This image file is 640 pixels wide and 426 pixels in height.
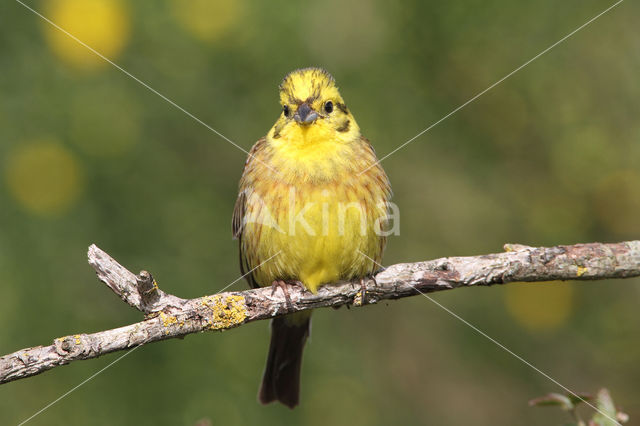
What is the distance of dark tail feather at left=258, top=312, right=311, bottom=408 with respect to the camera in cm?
452

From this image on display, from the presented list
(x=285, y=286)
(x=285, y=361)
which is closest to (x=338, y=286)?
(x=285, y=286)

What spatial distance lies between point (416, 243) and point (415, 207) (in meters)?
0.27

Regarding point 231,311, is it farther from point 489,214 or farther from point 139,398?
point 489,214

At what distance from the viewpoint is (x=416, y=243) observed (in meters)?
5.55

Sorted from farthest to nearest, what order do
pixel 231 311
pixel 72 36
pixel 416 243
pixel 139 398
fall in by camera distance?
1. pixel 416 243
2. pixel 72 36
3. pixel 139 398
4. pixel 231 311

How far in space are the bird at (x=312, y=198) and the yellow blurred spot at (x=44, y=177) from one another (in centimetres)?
141

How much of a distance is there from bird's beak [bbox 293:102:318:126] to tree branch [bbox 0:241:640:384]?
2.80ft

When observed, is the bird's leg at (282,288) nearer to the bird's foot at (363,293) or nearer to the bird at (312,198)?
the bird at (312,198)

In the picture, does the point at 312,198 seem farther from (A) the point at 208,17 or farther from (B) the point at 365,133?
(A) the point at 208,17

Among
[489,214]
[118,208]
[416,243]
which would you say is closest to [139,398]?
[118,208]

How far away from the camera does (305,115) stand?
383 cm

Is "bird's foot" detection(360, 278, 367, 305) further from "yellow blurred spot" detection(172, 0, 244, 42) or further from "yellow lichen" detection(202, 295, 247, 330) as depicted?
"yellow blurred spot" detection(172, 0, 244, 42)

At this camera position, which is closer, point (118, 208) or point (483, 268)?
point (483, 268)

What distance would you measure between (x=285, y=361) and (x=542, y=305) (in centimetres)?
198
